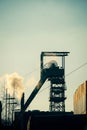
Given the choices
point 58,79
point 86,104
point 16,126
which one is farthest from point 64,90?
point 86,104

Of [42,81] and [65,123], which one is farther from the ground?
[42,81]

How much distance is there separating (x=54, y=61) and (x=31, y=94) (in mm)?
5912

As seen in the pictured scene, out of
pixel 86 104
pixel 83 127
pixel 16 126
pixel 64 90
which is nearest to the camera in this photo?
pixel 83 127

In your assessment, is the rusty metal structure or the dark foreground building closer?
the dark foreground building

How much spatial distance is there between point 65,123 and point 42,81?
87.7 feet

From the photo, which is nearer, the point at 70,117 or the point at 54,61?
the point at 70,117

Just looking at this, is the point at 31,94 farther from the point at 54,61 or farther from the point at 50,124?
the point at 50,124

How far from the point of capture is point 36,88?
60.3 meters

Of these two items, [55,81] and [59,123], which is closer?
[59,123]

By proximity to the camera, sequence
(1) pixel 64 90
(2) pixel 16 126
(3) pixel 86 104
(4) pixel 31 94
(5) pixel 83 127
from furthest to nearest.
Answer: (4) pixel 31 94
(1) pixel 64 90
(2) pixel 16 126
(3) pixel 86 104
(5) pixel 83 127

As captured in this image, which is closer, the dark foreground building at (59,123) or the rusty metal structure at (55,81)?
the dark foreground building at (59,123)

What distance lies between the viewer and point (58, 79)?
57.1 metres

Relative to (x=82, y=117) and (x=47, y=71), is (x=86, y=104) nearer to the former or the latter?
(x=82, y=117)

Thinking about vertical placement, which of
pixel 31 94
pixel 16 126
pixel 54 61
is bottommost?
pixel 16 126
